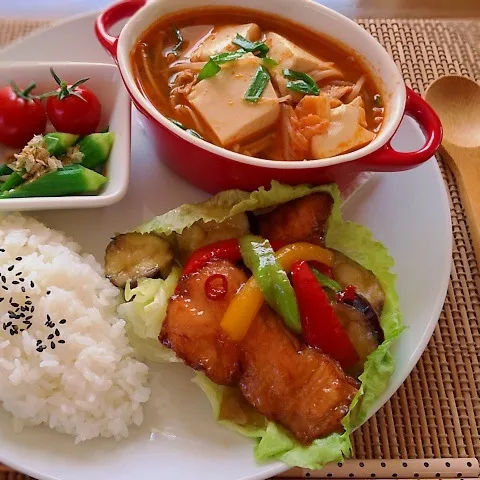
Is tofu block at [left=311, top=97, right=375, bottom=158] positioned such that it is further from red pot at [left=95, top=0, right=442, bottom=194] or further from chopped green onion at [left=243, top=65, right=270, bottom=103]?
chopped green onion at [left=243, top=65, right=270, bottom=103]

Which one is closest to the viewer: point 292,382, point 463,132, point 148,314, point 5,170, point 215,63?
point 292,382

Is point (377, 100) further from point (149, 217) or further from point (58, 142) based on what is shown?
point (58, 142)

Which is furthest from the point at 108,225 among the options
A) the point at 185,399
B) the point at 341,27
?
the point at 341,27

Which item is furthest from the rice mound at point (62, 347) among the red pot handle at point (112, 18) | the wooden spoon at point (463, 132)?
the wooden spoon at point (463, 132)

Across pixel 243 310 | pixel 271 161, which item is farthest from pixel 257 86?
pixel 243 310

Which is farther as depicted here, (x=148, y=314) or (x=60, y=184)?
(x=60, y=184)
